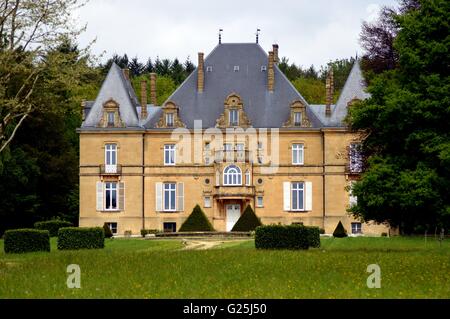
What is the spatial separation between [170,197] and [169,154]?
245cm

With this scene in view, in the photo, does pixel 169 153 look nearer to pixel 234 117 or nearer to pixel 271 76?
pixel 234 117

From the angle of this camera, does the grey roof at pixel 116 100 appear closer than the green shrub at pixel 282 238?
No

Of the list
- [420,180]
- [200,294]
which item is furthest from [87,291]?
[420,180]

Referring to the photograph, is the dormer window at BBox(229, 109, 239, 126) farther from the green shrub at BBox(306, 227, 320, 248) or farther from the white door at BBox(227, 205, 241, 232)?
the green shrub at BBox(306, 227, 320, 248)

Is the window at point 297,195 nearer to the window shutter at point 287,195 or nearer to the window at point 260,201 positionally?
the window shutter at point 287,195

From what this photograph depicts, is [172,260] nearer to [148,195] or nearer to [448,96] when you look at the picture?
[448,96]

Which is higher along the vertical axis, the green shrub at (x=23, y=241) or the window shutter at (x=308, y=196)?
the window shutter at (x=308, y=196)

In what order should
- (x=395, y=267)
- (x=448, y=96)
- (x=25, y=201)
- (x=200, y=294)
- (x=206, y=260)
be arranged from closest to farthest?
(x=200, y=294) → (x=395, y=267) → (x=206, y=260) → (x=448, y=96) → (x=25, y=201)

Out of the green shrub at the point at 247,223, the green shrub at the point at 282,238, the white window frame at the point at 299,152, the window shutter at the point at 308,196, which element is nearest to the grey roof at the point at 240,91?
the white window frame at the point at 299,152

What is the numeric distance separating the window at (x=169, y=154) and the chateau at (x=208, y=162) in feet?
0.19

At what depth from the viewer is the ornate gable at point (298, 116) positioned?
56281 millimetres

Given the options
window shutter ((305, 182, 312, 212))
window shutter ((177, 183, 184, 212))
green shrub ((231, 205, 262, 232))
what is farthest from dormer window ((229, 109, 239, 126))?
green shrub ((231, 205, 262, 232))

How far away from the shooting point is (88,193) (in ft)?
185
